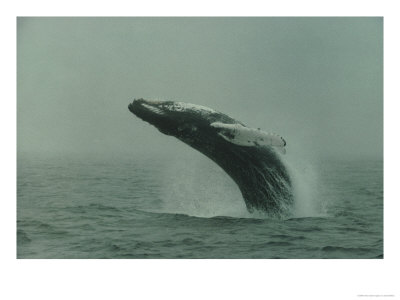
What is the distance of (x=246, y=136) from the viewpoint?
903 centimetres

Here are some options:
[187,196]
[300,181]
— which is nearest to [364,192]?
[300,181]

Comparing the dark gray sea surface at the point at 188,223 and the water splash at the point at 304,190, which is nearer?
the dark gray sea surface at the point at 188,223

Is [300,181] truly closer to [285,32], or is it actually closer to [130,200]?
[285,32]

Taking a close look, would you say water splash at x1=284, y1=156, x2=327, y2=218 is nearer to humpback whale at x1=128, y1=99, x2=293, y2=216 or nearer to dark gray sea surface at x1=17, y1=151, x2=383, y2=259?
dark gray sea surface at x1=17, y1=151, x2=383, y2=259

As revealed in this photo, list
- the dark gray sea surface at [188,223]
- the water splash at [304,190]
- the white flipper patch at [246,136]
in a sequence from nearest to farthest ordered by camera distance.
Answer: the white flipper patch at [246,136] → the dark gray sea surface at [188,223] → the water splash at [304,190]

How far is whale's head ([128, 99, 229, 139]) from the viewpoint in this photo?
945 centimetres

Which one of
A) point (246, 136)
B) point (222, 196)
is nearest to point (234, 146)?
point (246, 136)

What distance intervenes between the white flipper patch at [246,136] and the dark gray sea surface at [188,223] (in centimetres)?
165

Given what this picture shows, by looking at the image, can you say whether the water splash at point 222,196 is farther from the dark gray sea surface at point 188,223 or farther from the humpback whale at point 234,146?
the humpback whale at point 234,146

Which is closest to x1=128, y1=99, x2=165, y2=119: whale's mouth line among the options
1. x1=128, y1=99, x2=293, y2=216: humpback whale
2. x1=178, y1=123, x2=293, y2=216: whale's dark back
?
x1=128, y1=99, x2=293, y2=216: humpback whale

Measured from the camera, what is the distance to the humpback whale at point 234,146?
30.7ft

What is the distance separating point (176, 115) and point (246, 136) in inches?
55.8

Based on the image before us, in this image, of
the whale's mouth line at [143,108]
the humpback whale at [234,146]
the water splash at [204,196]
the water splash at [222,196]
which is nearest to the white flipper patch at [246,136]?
the humpback whale at [234,146]

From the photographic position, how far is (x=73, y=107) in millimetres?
11094
